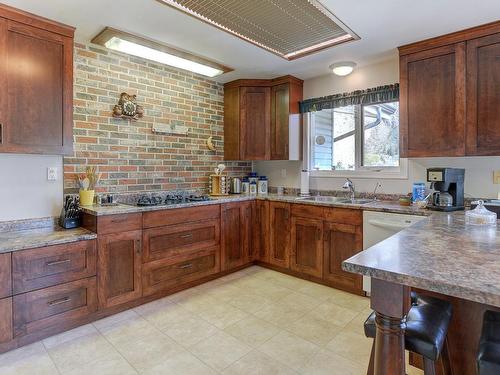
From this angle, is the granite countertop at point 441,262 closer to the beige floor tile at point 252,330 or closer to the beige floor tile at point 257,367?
the beige floor tile at point 257,367

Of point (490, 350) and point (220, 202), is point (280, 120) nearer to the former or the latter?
point (220, 202)

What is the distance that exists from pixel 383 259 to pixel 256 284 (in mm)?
2275

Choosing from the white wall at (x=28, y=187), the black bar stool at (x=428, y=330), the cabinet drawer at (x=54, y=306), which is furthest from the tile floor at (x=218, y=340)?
the white wall at (x=28, y=187)

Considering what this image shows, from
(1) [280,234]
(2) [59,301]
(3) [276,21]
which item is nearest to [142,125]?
(3) [276,21]

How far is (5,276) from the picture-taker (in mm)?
1997

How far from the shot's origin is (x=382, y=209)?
2764 millimetres

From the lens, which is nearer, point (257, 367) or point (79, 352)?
point (257, 367)

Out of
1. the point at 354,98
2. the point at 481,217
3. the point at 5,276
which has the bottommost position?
the point at 5,276

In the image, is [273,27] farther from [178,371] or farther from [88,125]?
[178,371]

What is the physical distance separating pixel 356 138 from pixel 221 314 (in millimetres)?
2494

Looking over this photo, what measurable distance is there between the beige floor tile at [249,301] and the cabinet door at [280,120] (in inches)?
67.9

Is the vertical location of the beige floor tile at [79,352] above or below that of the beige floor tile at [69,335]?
below

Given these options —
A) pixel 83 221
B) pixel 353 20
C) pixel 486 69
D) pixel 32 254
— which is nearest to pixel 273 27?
pixel 353 20

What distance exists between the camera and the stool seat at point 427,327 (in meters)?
1.20
